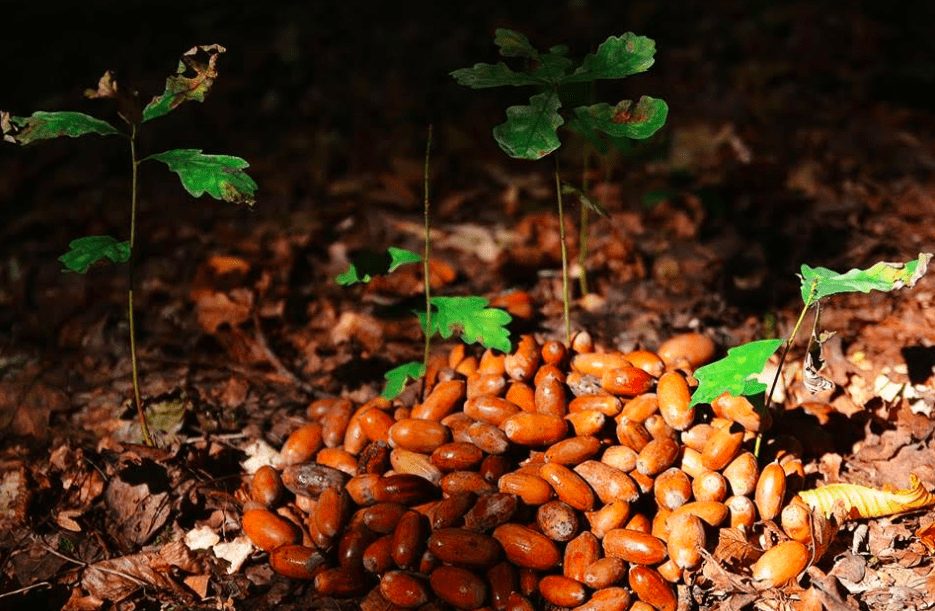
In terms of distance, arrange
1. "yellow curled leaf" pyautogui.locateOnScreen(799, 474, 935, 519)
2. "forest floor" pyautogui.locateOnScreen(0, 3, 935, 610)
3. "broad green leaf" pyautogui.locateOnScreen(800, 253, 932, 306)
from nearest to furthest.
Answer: "broad green leaf" pyautogui.locateOnScreen(800, 253, 932, 306) < "yellow curled leaf" pyautogui.locateOnScreen(799, 474, 935, 519) < "forest floor" pyautogui.locateOnScreen(0, 3, 935, 610)

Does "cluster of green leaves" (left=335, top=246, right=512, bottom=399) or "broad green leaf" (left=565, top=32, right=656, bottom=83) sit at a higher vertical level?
"broad green leaf" (left=565, top=32, right=656, bottom=83)

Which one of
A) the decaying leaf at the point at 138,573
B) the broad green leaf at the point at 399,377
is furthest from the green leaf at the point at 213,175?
the decaying leaf at the point at 138,573

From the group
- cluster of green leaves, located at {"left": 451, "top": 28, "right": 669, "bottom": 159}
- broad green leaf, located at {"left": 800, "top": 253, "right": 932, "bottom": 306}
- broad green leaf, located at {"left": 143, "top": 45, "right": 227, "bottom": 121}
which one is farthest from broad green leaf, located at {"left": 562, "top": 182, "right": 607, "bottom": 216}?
broad green leaf, located at {"left": 143, "top": 45, "right": 227, "bottom": 121}

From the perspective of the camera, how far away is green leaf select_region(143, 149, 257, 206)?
6.10 feet

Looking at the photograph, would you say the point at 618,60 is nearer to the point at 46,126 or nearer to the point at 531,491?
the point at 531,491

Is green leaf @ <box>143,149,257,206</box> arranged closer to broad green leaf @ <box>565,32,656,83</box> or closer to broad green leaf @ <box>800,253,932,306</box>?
broad green leaf @ <box>565,32,656,83</box>

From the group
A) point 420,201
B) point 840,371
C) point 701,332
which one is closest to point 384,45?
point 420,201

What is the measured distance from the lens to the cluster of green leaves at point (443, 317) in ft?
7.36

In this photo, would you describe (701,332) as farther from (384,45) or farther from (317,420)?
(384,45)

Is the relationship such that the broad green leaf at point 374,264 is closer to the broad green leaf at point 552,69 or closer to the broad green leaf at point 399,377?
the broad green leaf at point 399,377

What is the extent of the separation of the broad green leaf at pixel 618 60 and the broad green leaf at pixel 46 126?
3.93ft

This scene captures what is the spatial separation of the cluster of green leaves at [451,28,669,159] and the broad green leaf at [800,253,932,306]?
0.53 m

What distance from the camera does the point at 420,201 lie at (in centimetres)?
365

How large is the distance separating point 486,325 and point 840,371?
3.80ft
